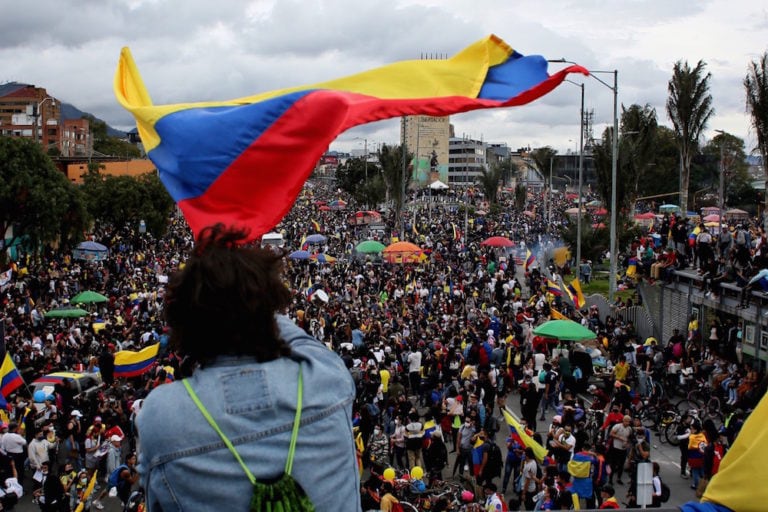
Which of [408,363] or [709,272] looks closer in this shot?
[408,363]

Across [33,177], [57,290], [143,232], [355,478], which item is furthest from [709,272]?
[143,232]

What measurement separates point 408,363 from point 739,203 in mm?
83268

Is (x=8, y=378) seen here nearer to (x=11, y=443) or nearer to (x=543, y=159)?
(x=11, y=443)

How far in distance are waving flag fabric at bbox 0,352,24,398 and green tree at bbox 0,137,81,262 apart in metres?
20.1

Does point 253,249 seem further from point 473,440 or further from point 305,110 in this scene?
point 473,440

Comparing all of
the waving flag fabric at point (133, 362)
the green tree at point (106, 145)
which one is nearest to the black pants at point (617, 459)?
the waving flag fabric at point (133, 362)

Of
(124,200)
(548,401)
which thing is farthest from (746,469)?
(124,200)

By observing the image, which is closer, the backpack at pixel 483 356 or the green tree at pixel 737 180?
the backpack at pixel 483 356

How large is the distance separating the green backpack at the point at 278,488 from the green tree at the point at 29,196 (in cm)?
3348

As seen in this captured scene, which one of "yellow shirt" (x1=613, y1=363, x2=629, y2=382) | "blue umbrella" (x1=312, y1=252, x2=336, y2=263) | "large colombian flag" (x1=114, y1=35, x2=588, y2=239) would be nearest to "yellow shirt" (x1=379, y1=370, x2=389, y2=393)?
"yellow shirt" (x1=613, y1=363, x2=629, y2=382)

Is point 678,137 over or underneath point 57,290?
over

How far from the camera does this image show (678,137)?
111ft

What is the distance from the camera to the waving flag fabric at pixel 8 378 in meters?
13.8

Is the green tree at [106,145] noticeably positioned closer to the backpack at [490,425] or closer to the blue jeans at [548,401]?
the blue jeans at [548,401]
